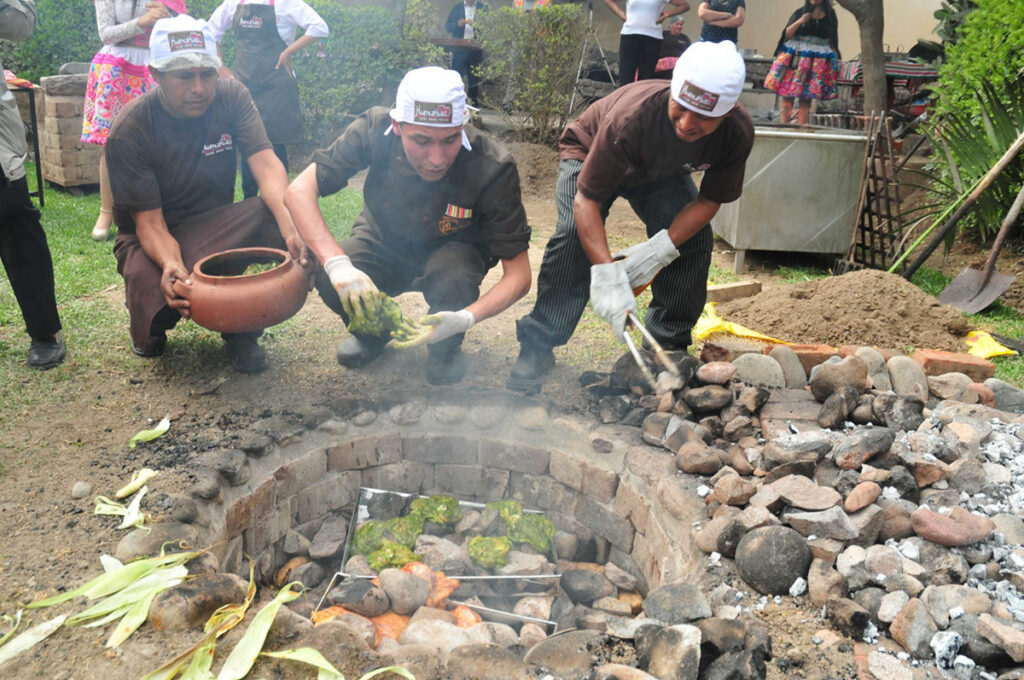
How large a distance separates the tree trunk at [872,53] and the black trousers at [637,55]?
76.9 inches

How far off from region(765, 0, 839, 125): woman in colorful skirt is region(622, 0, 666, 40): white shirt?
1.28 m

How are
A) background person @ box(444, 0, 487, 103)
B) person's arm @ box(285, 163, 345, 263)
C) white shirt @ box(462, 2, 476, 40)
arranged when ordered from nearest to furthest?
person's arm @ box(285, 163, 345, 263), background person @ box(444, 0, 487, 103), white shirt @ box(462, 2, 476, 40)

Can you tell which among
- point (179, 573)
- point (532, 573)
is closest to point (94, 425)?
point (179, 573)

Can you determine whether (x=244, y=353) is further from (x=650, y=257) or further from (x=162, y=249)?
(x=650, y=257)

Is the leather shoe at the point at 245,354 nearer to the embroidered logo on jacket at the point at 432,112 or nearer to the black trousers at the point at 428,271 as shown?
the black trousers at the point at 428,271

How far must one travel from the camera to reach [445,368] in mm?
3986

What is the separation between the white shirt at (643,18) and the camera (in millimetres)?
7438

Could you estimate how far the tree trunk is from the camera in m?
7.81

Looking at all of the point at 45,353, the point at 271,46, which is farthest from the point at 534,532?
the point at 271,46

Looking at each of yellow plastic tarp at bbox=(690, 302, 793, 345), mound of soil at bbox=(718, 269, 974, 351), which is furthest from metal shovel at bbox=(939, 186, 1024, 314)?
yellow plastic tarp at bbox=(690, 302, 793, 345)

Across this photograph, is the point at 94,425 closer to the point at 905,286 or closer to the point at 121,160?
the point at 121,160

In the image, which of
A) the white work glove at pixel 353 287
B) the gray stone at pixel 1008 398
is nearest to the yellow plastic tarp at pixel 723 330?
the gray stone at pixel 1008 398

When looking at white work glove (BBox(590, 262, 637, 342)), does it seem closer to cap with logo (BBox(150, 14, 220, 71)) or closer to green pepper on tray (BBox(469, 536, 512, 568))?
green pepper on tray (BBox(469, 536, 512, 568))

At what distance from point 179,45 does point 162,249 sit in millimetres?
900
